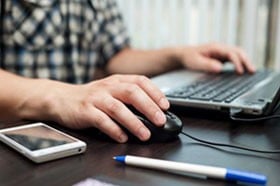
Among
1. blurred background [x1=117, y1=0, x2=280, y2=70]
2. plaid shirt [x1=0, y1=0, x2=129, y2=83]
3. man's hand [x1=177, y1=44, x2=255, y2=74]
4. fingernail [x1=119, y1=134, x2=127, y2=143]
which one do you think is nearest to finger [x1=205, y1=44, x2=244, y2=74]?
man's hand [x1=177, y1=44, x2=255, y2=74]

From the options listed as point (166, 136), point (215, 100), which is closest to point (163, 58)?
point (215, 100)

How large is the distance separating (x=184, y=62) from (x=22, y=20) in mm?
466

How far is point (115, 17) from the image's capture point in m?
1.46

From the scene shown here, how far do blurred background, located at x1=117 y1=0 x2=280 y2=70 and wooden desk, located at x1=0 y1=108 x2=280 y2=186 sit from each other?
98 centimetres

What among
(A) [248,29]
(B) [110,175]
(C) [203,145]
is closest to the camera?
(B) [110,175]

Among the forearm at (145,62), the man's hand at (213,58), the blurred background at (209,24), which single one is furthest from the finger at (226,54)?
the blurred background at (209,24)

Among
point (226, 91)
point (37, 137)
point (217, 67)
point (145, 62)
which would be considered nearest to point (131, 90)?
point (37, 137)

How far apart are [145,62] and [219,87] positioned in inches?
18.1

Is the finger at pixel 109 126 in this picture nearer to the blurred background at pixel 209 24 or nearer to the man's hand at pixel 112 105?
the man's hand at pixel 112 105

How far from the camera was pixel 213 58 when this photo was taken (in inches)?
48.3

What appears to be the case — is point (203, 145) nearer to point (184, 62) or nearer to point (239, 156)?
point (239, 156)

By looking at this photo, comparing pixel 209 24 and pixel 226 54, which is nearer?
pixel 226 54

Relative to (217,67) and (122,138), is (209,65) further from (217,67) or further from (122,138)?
(122,138)

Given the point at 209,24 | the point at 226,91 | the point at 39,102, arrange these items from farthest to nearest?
the point at 209,24, the point at 226,91, the point at 39,102
